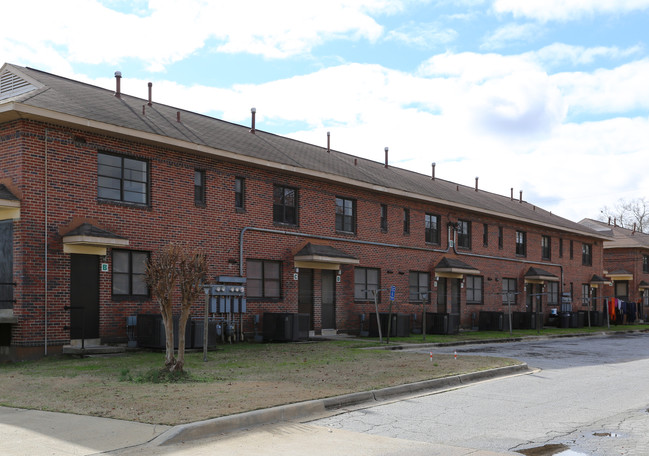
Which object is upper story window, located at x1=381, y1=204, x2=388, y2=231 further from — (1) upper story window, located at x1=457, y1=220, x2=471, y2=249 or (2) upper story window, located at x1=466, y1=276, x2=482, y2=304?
(2) upper story window, located at x1=466, y1=276, x2=482, y2=304

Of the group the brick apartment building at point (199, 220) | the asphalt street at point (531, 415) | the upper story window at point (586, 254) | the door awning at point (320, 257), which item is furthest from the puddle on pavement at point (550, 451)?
the upper story window at point (586, 254)

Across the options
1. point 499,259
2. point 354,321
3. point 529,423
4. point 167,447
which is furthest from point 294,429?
point 499,259

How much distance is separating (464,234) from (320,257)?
12435mm

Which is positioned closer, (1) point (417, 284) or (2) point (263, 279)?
(2) point (263, 279)

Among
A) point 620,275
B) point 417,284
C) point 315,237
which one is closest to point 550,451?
point 315,237

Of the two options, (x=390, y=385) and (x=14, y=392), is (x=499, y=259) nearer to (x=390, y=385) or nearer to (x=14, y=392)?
(x=390, y=385)

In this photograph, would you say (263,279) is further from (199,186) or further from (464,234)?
(464,234)

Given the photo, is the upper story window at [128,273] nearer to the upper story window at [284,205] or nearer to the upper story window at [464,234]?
the upper story window at [284,205]

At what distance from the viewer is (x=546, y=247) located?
1630 inches

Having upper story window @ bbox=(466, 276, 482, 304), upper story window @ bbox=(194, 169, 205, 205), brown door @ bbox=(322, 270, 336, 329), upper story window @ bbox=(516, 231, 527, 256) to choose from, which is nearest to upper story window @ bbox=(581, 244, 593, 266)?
upper story window @ bbox=(516, 231, 527, 256)

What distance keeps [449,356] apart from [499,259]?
19373mm

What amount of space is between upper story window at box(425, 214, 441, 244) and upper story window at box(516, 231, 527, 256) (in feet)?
27.8

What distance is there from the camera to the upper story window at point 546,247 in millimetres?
40953

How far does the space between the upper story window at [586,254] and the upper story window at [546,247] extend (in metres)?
5.77
